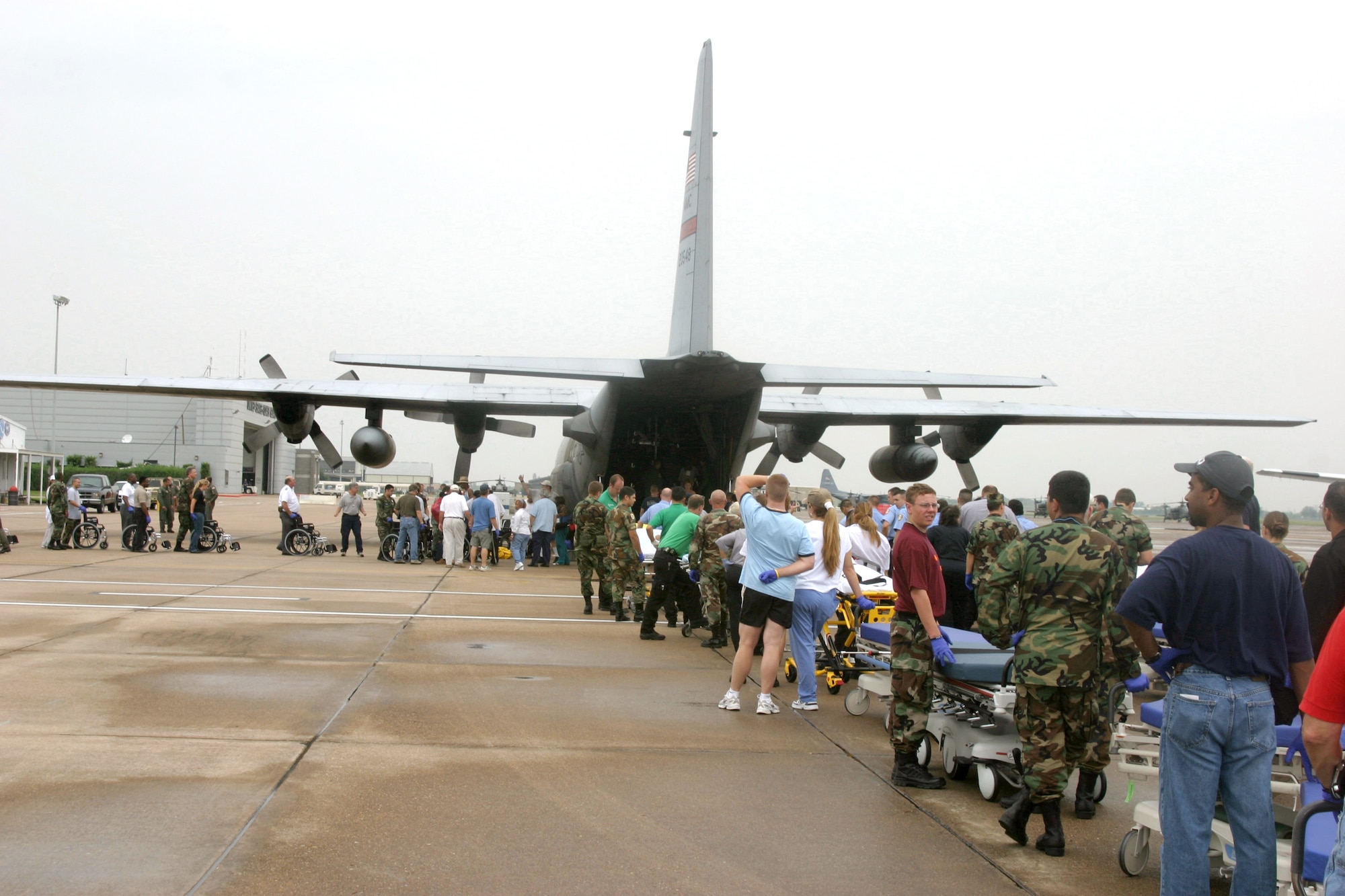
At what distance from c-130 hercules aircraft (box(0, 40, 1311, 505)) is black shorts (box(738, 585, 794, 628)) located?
7475mm

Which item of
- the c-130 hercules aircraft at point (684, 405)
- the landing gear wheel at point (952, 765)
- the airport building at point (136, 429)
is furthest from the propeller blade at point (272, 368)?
the airport building at point (136, 429)

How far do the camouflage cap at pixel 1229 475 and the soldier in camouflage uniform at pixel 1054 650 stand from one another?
0.92 meters

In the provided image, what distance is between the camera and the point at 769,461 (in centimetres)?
2205

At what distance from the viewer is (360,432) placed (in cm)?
1927

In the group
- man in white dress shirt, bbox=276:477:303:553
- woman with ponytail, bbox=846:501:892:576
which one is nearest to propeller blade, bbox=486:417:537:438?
man in white dress shirt, bbox=276:477:303:553

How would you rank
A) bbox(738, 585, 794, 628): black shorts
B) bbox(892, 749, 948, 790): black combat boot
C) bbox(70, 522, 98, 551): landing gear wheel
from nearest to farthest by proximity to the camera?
1. bbox(892, 749, 948, 790): black combat boot
2. bbox(738, 585, 794, 628): black shorts
3. bbox(70, 522, 98, 551): landing gear wheel

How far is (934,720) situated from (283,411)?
1600 centimetres

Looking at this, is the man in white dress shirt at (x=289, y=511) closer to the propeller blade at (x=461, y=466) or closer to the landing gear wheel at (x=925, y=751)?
the propeller blade at (x=461, y=466)

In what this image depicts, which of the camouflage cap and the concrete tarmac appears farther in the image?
the concrete tarmac

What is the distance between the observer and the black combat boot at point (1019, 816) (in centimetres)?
469

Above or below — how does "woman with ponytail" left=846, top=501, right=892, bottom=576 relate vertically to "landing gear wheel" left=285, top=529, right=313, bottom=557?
above

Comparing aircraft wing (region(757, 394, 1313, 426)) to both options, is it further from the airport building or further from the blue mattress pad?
the airport building

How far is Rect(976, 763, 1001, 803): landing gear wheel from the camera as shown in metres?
5.53

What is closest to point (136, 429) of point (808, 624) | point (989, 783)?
point (808, 624)
